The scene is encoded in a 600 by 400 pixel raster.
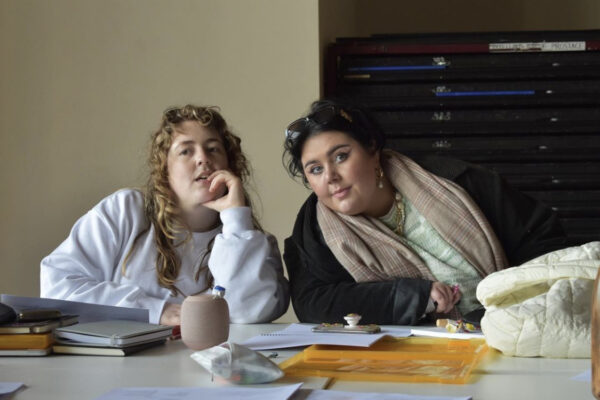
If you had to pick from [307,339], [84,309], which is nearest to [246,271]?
[84,309]

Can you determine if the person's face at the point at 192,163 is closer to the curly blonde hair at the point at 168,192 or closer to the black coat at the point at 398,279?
the curly blonde hair at the point at 168,192

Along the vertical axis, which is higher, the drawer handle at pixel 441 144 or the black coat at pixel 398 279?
the drawer handle at pixel 441 144

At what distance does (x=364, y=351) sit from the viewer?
152cm

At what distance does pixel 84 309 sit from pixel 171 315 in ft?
1.27

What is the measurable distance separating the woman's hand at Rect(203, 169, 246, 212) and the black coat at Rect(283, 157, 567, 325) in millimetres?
210

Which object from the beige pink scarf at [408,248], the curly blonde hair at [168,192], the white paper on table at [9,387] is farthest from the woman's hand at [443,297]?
the white paper on table at [9,387]

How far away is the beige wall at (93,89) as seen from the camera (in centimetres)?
344

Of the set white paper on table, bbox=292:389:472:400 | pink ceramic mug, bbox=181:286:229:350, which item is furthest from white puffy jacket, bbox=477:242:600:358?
pink ceramic mug, bbox=181:286:229:350

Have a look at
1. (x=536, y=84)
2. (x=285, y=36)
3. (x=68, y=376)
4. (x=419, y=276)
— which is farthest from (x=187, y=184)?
(x=536, y=84)

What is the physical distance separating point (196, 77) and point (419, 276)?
4.82 feet

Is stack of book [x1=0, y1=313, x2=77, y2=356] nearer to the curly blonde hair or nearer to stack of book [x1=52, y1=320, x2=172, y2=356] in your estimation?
stack of book [x1=52, y1=320, x2=172, y2=356]

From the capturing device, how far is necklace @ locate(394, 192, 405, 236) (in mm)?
2574

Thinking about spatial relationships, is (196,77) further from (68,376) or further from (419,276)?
(68,376)

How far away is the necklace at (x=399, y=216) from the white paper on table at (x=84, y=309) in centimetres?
95
